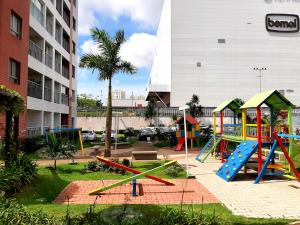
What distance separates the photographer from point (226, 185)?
1249 cm

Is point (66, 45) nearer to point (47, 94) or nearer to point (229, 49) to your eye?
point (47, 94)

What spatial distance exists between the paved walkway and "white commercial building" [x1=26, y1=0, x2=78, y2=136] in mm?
16728

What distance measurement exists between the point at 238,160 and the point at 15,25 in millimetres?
16307

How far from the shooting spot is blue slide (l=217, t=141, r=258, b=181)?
44.5 feet

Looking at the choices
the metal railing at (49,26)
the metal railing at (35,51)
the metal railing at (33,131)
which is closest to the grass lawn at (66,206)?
the metal railing at (33,131)

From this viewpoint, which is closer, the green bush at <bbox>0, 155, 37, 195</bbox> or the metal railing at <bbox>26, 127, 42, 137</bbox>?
the green bush at <bbox>0, 155, 37, 195</bbox>

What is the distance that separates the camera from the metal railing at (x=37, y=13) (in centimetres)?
2512

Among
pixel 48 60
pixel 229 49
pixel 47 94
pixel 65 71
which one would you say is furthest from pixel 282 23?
pixel 47 94

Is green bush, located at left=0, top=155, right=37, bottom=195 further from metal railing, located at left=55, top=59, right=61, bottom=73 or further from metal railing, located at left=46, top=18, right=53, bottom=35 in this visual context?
metal railing, located at left=55, top=59, right=61, bottom=73

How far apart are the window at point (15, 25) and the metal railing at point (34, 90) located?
14.2 ft

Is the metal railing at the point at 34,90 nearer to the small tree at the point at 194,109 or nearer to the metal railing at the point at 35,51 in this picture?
the metal railing at the point at 35,51

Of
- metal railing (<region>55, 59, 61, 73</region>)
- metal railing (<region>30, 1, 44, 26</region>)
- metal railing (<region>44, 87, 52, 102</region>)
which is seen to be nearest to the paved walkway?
metal railing (<region>30, 1, 44, 26</region>)

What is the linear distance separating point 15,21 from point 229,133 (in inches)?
605

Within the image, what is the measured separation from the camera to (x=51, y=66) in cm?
3102
